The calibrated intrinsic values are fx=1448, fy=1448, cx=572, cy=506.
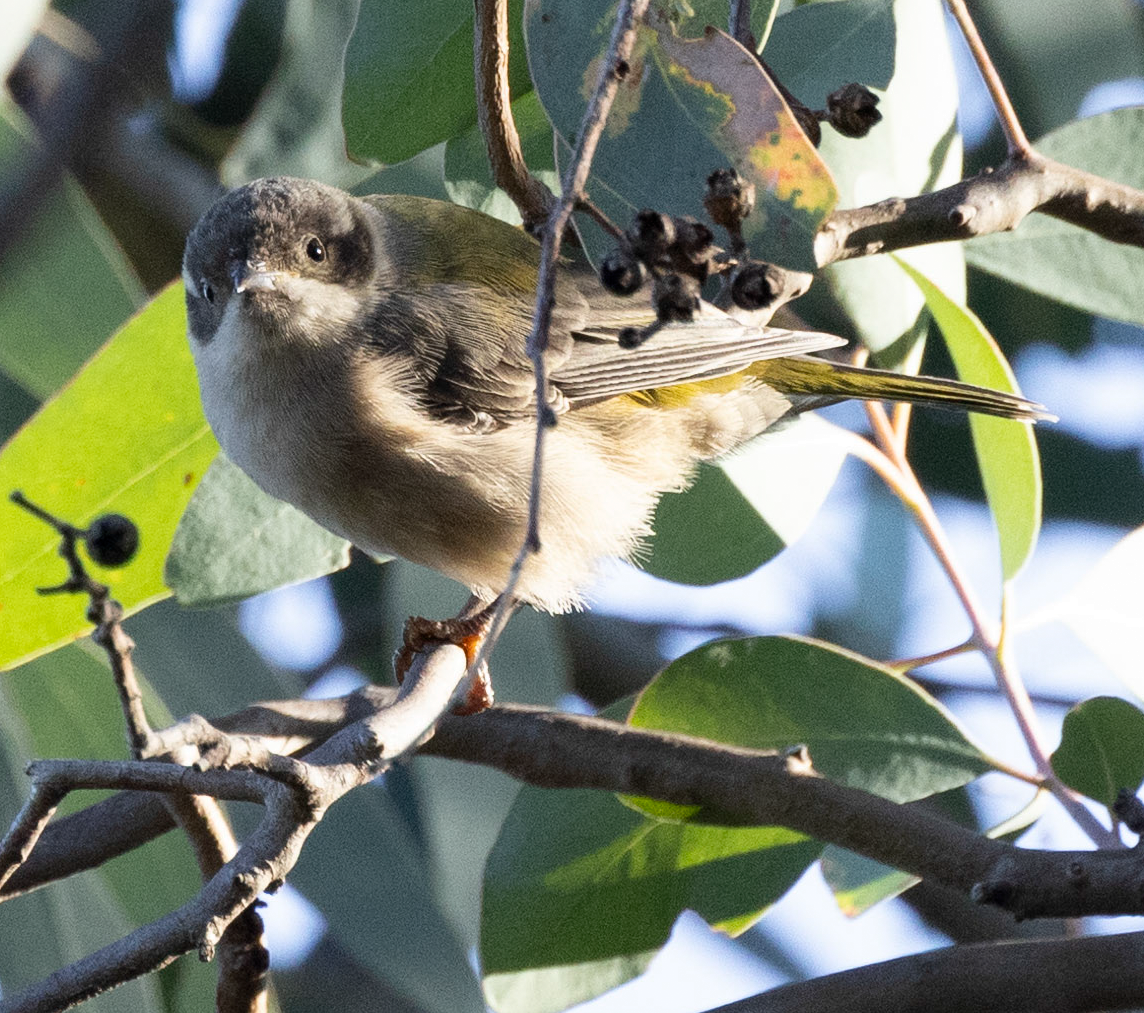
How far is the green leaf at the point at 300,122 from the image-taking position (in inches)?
141

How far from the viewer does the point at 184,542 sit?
8.63ft

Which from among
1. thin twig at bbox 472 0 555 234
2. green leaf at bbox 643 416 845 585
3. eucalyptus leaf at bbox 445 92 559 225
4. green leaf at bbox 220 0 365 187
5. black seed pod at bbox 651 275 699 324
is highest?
green leaf at bbox 220 0 365 187

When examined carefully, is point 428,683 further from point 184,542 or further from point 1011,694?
point 1011,694

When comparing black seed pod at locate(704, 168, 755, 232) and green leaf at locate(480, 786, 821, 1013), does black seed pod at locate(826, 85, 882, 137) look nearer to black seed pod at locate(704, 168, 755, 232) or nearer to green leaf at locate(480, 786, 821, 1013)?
black seed pod at locate(704, 168, 755, 232)

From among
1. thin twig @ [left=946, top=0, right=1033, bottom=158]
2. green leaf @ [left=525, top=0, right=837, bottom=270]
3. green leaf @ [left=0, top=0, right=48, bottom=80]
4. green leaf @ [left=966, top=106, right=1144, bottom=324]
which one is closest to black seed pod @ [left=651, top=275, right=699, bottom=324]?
green leaf @ [left=525, top=0, right=837, bottom=270]

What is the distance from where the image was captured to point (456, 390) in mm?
3023

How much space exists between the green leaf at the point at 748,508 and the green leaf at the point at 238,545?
66 centimetres

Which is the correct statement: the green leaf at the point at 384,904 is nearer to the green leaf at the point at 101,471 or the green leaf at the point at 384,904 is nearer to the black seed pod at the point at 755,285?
the green leaf at the point at 101,471

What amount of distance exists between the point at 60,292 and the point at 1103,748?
2340 mm

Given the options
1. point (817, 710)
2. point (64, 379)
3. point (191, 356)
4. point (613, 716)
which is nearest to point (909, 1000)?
point (817, 710)

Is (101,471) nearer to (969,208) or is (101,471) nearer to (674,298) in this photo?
(674,298)

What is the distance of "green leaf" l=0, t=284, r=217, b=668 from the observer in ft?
8.29

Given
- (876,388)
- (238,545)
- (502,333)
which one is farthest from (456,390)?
(876,388)

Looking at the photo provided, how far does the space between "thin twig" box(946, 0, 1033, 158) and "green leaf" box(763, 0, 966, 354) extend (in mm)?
372
